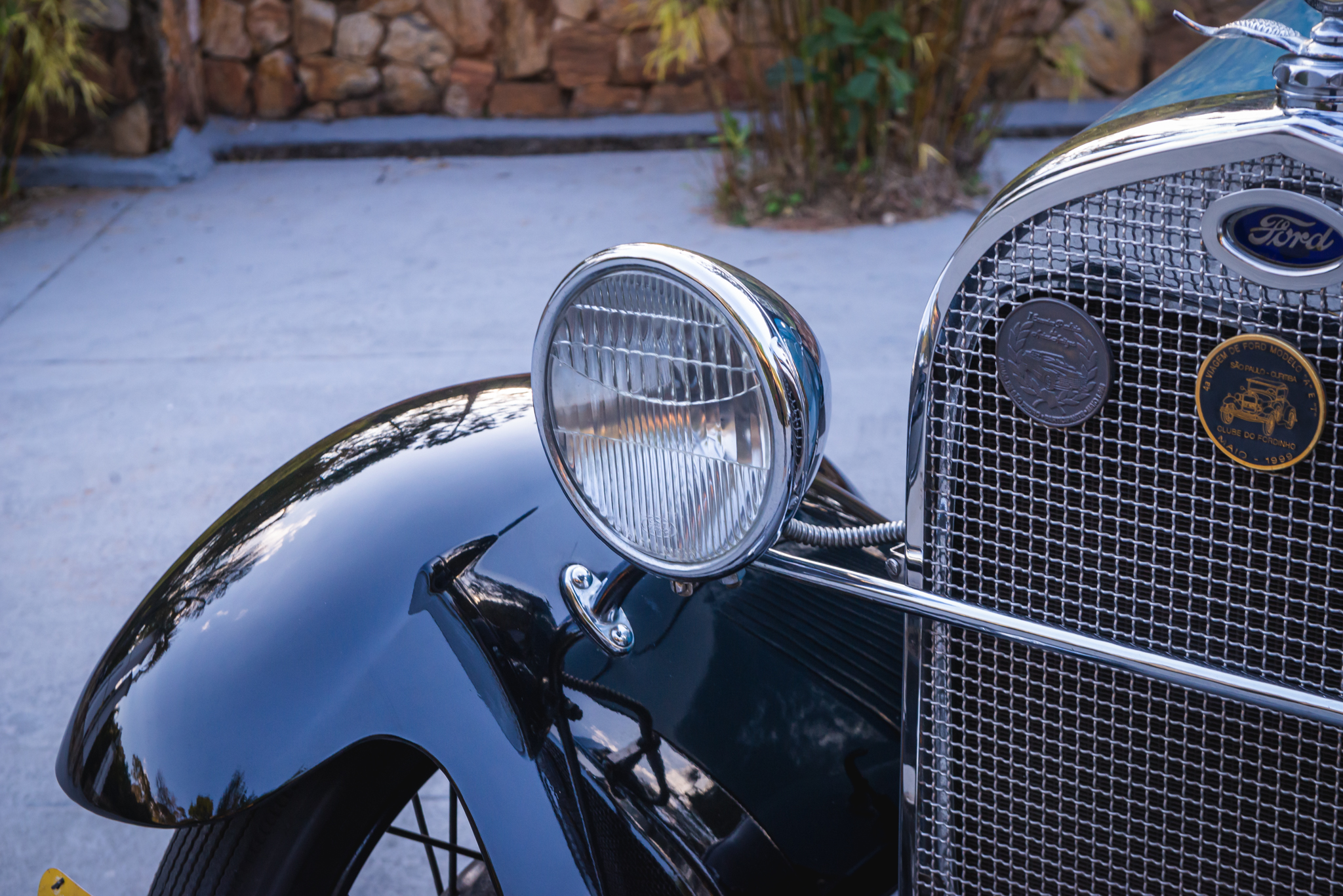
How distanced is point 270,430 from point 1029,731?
2.50 meters

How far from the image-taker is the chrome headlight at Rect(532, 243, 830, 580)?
819 millimetres

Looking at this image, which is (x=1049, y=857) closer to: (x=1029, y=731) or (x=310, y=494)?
(x=1029, y=731)

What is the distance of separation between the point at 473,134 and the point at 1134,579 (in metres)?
5.26

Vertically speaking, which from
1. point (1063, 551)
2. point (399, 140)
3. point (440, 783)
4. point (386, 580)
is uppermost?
point (1063, 551)

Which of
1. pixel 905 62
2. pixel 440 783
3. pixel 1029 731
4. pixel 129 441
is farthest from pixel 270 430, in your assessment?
pixel 905 62

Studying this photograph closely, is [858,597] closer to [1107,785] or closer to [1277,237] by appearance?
[1107,785]

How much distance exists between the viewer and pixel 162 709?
99 cm

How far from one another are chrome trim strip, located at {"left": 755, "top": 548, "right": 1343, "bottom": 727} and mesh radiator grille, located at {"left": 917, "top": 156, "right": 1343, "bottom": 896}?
4 centimetres

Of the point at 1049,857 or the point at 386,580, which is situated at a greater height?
the point at 386,580

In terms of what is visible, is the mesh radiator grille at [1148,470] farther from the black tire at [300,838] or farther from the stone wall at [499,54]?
the stone wall at [499,54]

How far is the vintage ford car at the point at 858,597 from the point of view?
0.75 meters

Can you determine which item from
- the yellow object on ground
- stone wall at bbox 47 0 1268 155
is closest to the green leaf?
stone wall at bbox 47 0 1268 155

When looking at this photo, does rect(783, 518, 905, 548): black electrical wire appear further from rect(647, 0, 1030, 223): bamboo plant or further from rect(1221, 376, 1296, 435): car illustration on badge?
rect(647, 0, 1030, 223): bamboo plant

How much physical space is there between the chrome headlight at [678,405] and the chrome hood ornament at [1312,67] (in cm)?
Answer: 36
